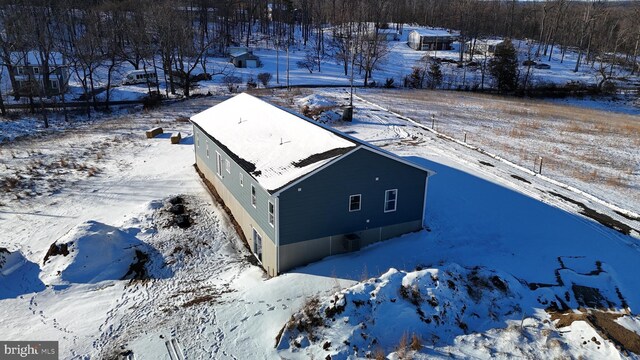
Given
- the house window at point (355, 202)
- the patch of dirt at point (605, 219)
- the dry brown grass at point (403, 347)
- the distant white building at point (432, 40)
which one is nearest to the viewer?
the dry brown grass at point (403, 347)

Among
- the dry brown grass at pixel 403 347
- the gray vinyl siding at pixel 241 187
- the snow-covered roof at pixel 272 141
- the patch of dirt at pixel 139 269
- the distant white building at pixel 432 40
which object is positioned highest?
the distant white building at pixel 432 40

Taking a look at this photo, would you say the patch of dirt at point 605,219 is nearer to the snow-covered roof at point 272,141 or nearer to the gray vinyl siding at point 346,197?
the gray vinyl siding at point 346,197

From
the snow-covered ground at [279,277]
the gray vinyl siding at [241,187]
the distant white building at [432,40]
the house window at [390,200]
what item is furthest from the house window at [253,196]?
the distant white building at [432,40]

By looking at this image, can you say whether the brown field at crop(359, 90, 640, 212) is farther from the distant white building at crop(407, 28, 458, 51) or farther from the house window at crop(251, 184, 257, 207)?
the distant white building at crop(407, 28, 458, 51)

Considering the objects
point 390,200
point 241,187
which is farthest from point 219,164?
point 390,200

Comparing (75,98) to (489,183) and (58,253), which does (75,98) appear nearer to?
(58,253)

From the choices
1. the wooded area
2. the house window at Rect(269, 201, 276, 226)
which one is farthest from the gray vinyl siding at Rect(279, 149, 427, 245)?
the wooded area

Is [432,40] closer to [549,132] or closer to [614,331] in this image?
[549,132]
